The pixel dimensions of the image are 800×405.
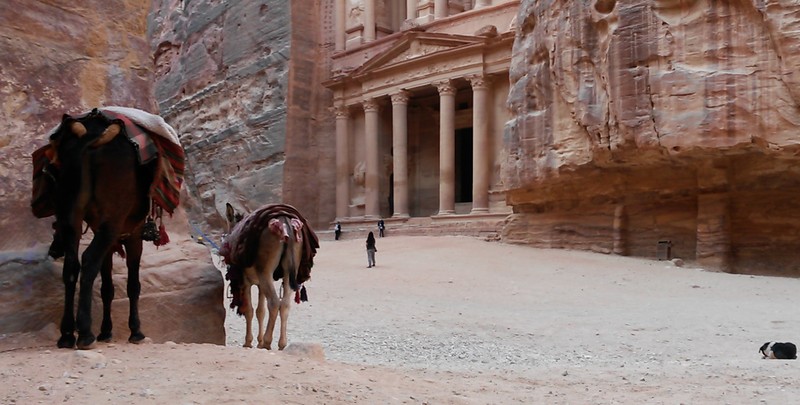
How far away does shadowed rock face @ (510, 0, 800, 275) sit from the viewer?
47.5 ft

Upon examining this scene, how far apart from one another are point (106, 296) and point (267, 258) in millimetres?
2437

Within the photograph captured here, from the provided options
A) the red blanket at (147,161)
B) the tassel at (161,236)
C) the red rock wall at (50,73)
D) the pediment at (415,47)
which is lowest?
the tassel at (161,236)

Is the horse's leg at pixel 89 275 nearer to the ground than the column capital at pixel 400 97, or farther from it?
nearer to the ground

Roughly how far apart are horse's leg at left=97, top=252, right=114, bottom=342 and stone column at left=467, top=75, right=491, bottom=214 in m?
25.2

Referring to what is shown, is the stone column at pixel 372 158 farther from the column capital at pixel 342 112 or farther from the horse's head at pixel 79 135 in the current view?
the horse's head at pixel 79 135

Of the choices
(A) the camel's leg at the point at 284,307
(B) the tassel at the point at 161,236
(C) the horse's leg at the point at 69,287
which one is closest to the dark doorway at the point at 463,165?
(A) the camel's leg at the point at 284,307

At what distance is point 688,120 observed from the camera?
15055 millimetres

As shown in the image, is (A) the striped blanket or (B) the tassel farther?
(A) the striped blanket

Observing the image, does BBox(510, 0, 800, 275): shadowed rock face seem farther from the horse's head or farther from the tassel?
the horse's head

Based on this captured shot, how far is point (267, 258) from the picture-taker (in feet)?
24.4

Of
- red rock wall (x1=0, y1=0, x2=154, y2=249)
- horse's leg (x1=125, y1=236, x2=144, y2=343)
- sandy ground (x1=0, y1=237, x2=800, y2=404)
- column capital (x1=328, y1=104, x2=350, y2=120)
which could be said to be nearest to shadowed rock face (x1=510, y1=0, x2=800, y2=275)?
sandy ground (x1=0, y1=237, x2=800, y2=404)

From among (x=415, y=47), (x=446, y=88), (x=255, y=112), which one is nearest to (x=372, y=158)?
(x=446, y=88)

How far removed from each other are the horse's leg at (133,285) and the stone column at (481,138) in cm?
2504

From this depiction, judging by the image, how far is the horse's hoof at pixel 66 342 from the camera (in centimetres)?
466
